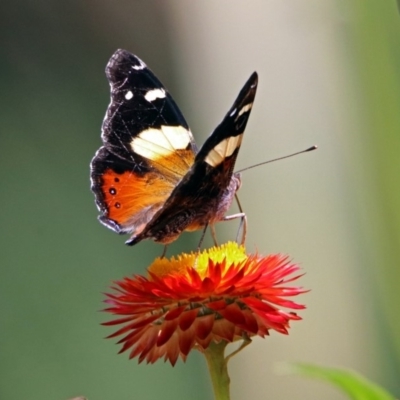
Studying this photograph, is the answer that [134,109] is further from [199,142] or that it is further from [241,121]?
[199,142]

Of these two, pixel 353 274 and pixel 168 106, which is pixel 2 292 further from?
pixel 353 274

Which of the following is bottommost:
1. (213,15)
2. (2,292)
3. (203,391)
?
(203,391)

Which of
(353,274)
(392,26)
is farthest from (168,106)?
(353,274)

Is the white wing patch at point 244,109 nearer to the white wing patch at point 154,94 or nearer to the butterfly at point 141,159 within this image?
the butterfly at point 141,159

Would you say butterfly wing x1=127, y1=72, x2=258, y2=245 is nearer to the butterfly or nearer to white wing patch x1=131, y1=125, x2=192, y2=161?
the butterfly

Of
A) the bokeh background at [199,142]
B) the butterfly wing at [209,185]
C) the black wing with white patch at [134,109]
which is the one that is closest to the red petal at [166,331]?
the butterfly wing at [209,185]

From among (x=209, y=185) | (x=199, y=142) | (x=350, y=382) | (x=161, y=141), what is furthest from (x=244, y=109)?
(x=199, y=142)

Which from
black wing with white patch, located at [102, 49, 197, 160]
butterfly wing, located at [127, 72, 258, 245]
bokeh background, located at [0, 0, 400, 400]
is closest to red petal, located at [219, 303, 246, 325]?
butterfly wing, located at [127, 72, 258, 245]
